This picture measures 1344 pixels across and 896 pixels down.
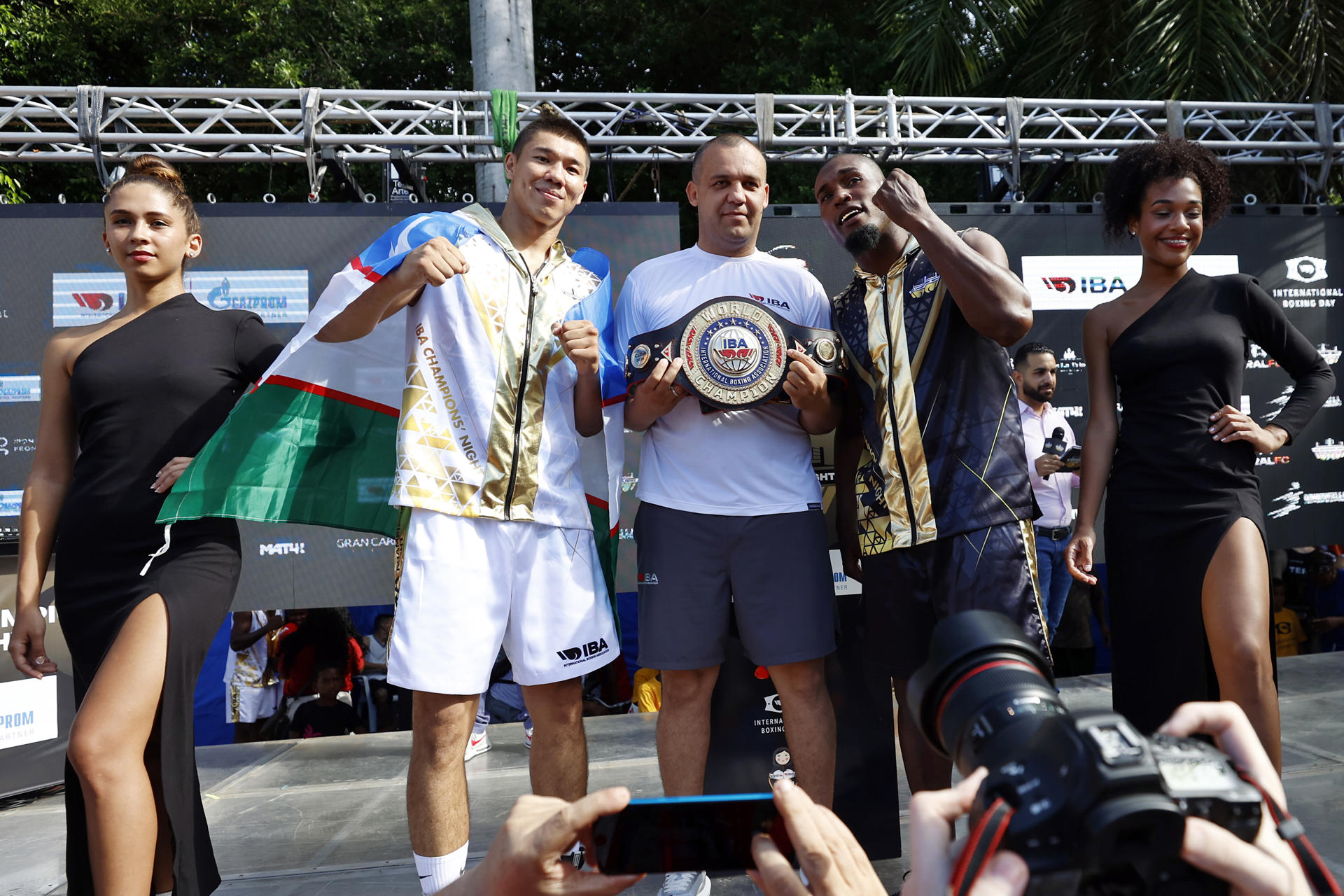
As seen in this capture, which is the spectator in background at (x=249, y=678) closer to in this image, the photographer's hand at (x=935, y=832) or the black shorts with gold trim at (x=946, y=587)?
the black shorts with gold trim at (x=946, y=587)

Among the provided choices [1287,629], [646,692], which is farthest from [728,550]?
[1287,629]

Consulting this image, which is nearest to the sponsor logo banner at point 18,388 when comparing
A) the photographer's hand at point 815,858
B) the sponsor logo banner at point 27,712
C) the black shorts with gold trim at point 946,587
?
the sponsor logo banner at point 27,712

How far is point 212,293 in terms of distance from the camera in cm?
495

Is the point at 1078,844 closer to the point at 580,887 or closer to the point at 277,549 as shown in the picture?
the point at 580,887

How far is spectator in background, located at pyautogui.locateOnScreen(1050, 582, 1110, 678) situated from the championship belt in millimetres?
3836

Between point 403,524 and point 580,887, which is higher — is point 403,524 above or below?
above

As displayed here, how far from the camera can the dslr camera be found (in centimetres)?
60

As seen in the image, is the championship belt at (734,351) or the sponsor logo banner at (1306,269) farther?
the sponsor logo banner at (1306,269)

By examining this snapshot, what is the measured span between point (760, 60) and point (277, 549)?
26.1 ft

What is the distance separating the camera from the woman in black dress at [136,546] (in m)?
1.84

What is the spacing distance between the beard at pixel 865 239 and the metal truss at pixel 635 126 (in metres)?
2.87

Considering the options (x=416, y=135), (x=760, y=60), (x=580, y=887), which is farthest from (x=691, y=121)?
(x=760, y=60)

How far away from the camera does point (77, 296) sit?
16.0ft

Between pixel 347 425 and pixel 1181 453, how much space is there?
205cm
